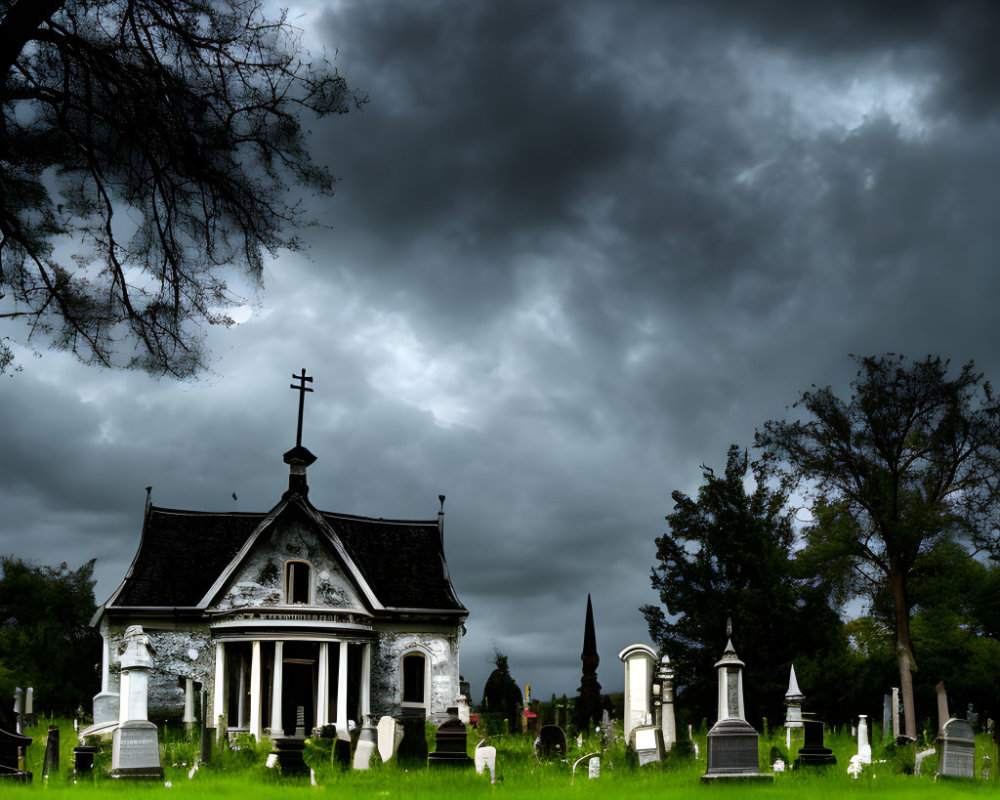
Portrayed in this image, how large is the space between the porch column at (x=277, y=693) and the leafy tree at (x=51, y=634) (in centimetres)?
1845

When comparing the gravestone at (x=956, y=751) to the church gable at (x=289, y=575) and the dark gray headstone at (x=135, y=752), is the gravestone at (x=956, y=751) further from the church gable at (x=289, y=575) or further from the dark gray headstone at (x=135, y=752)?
the church gable at (x=289, y=575)

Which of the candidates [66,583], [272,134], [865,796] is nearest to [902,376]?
[865,796]

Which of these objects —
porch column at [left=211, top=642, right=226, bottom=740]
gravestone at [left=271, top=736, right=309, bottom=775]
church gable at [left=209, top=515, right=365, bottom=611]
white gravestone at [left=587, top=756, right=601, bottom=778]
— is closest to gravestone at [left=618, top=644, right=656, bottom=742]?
white gravestone at [left=587, top=756, right=601, bottom=778]

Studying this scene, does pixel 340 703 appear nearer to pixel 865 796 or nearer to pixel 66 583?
pixel 865 796

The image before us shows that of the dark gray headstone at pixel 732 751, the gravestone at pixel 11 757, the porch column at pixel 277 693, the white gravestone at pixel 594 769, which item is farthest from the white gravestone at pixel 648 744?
the porch column at pixel 277 693

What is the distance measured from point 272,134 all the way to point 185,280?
166 centimetres

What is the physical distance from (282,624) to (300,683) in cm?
364

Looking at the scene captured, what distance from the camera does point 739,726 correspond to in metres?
15.8

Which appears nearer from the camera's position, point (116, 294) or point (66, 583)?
point (116, 294)

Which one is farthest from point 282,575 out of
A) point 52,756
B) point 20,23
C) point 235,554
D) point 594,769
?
point 20,23

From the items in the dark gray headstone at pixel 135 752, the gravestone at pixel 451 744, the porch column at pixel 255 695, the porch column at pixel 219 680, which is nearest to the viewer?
the dark gray headstone at pixel 135 752

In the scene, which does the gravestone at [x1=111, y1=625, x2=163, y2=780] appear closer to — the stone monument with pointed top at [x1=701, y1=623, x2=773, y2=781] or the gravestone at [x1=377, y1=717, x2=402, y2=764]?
→ the gravestone at [x1=377, y1=717, x2=402, y2=764]

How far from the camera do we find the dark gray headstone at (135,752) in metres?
16.0

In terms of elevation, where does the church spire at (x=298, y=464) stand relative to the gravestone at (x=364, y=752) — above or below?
above
